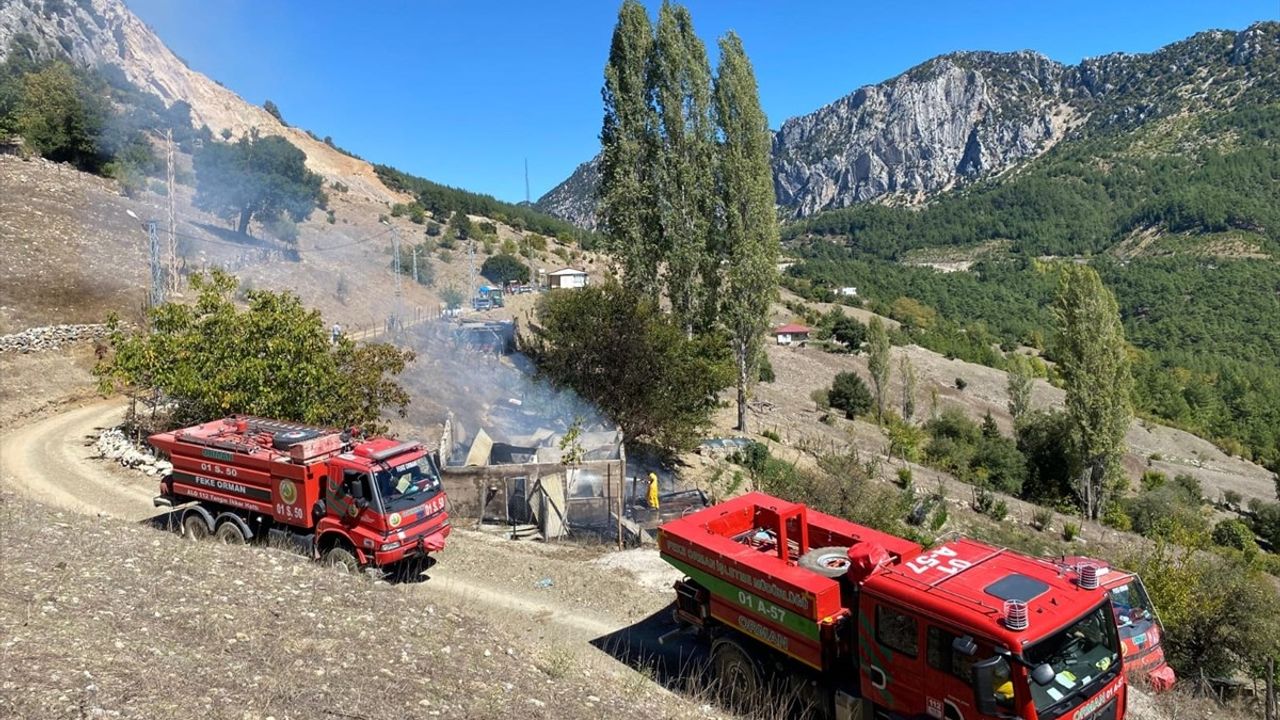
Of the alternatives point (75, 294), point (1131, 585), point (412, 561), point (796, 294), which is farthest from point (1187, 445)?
point (75, 294)

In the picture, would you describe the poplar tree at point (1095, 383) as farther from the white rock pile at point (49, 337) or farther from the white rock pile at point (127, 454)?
the white rock pile at point (49, 337)

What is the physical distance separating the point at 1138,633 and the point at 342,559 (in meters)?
11.8

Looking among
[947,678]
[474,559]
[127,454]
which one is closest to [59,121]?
[127,454]

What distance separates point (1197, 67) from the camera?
180m

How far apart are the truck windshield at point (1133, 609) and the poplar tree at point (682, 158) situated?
68.8ft

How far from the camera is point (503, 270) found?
72.7m

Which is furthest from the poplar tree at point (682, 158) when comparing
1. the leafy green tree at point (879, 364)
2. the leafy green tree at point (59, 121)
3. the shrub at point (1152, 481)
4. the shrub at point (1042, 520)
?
the leafy green tree at point (59, 121)

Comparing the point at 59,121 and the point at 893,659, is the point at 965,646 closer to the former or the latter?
the point at 893,659

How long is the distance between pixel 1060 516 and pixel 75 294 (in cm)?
4422

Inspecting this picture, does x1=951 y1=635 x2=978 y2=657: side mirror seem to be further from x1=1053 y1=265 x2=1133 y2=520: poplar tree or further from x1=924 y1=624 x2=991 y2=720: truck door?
x1=1053 y1=265 x2=1133 y2=520: poplar tree

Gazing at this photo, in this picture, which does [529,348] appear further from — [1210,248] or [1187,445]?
[1210,248]

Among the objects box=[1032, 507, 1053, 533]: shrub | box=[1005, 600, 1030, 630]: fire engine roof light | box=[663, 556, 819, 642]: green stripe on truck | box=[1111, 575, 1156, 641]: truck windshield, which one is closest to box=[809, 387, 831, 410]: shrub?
box=[1032, 507, 1053, 533]: shrub

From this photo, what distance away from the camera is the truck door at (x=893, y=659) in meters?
7.32

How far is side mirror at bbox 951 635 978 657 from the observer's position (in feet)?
22.1
